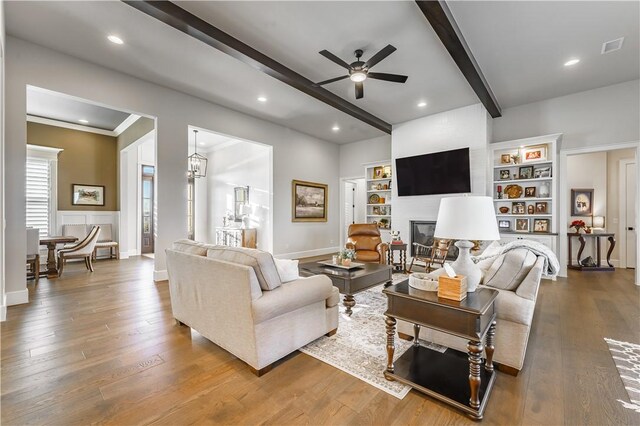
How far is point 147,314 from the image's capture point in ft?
10.4

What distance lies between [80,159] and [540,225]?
33.8 feet

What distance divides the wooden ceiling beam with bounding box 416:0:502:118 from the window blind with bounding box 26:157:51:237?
796 centimetres

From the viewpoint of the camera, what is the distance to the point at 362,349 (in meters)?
2.35

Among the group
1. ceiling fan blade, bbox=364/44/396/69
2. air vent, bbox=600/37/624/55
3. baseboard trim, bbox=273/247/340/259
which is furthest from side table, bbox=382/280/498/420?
baseboard trim, bbox=273/247/340/259

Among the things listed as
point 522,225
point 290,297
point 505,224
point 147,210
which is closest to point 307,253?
point 505,224

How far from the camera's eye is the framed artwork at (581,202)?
6094 mm

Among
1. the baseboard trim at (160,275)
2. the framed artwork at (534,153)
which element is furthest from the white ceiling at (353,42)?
the baseboard trim at (160,275)

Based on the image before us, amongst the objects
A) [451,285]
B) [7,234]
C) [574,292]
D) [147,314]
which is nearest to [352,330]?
[451,285]

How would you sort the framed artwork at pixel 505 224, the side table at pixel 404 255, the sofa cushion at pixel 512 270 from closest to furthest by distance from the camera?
A: the sofa cushion at pixel 512 270 < the side table at pixel 404 255 < the framed artwork at pixel 505 224

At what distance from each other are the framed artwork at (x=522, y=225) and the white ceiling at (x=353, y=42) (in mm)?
2370

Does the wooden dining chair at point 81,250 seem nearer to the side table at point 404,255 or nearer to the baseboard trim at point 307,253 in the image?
the baseboard trim at point 307,253

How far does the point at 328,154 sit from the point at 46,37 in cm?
608

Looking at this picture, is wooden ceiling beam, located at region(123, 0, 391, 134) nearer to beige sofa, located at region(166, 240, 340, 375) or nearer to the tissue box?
beige sofa, located at region(166, 240, 340, 375)

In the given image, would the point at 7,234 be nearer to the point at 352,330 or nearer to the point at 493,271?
the point at 352,330
